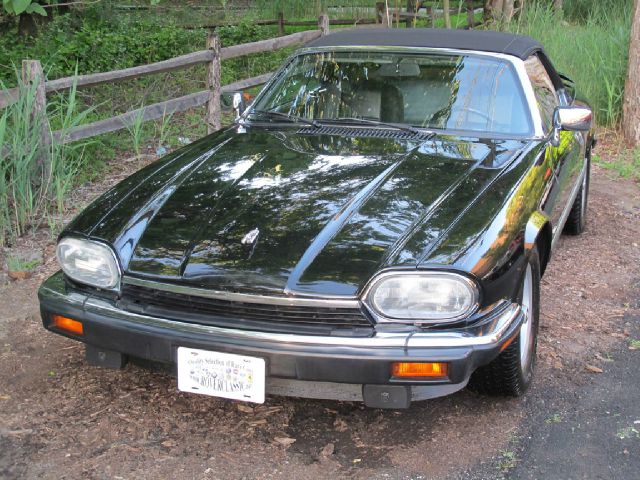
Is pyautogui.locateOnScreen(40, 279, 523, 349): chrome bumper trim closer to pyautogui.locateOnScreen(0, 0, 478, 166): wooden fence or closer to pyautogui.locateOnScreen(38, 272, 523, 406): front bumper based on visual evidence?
pyautogui.locateOnScreen(38, 272, 523, 406): front bumper

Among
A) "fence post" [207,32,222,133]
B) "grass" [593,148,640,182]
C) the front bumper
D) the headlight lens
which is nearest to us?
the front bumper

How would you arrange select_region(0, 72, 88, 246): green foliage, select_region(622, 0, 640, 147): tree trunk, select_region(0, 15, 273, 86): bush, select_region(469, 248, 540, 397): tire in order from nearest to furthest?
select_region(469, 248, 540, 397): tire < select_region(0, 72, 88, 246): green foliage < select_region(622, 0, 640, 147): tree trunk < select_region(0, 15, 273, 86): bush

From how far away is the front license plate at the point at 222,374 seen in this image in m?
2.67

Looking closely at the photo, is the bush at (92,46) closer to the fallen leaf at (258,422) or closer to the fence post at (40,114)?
the fence post at (40,114)

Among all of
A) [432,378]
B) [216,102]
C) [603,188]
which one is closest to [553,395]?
[432,378]

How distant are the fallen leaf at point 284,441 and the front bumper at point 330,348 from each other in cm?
28

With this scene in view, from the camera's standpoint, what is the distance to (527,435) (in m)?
3.05

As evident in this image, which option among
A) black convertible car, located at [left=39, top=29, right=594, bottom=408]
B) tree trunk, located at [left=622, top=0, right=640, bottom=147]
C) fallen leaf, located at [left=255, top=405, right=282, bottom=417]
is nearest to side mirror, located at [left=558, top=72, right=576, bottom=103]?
black convertible car, located at [left=39, top=29, right=594, bottom=408]

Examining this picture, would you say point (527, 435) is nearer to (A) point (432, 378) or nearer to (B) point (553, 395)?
(B) point (553, 395)

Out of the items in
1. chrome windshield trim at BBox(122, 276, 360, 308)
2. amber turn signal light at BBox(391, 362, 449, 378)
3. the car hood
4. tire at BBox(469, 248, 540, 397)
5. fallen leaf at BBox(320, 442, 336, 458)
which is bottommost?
fallen leaf at BBox(320, 442, 336, 458)

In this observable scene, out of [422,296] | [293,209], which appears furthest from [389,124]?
[422,296]

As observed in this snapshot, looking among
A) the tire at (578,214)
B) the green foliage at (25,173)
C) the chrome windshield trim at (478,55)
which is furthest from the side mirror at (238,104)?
the tire at (578,214)

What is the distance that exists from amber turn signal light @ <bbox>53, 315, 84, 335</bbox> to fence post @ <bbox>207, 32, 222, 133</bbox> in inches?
187

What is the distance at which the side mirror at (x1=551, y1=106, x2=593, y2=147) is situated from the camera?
13.0ft
